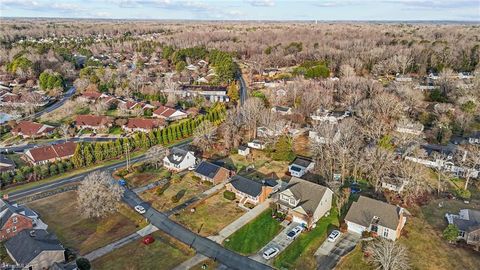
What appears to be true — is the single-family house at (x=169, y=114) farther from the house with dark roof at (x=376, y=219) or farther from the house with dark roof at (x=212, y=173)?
the house with dark roof at (x=376, y=219)

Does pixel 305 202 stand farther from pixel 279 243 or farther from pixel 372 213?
pixel 372 213

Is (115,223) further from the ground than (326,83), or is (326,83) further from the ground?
(326,83)

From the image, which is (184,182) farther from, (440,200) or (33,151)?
(440,200)

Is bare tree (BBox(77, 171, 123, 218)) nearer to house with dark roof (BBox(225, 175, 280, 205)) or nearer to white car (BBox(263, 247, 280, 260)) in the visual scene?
house with dark roof (BBox(225, 175, 280, 205))

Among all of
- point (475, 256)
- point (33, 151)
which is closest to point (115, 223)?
point (33, 151)

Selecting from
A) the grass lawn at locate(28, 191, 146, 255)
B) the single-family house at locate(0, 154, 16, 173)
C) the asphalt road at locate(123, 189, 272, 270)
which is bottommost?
the grass lawn at locate(28, 191, 146, 255)

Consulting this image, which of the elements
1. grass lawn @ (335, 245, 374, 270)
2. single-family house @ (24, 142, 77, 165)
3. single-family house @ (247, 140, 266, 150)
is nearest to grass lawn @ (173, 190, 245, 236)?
grass lawn @ (335, 245, 374, 270)
